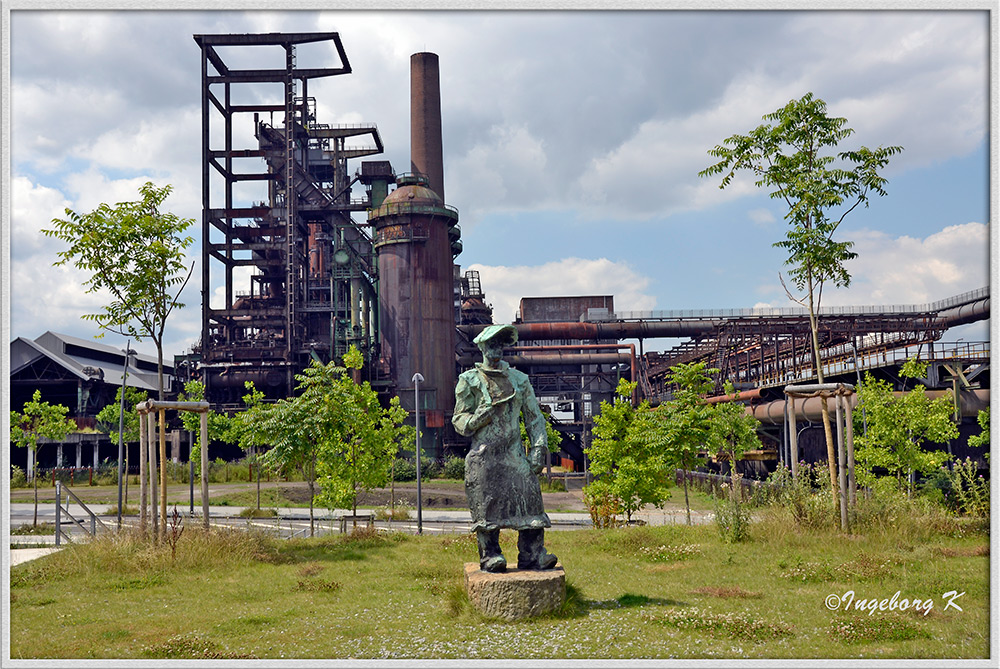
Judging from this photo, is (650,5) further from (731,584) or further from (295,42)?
(295,42)

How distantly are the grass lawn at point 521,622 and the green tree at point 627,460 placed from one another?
318cm

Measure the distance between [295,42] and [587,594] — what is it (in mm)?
45544

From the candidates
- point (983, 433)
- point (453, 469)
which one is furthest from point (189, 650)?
point (453, 469)

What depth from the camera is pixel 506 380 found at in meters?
8.27

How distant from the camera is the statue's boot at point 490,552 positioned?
7852mm

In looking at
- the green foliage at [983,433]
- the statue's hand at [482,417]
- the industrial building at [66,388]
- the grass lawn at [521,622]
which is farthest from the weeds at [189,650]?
the industrial building at [66,388]

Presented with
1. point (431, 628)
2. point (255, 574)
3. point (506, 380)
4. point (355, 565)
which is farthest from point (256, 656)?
point (355, 565)

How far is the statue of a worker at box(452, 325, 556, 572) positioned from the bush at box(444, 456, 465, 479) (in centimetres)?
3086

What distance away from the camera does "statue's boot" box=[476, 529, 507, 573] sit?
7.85 meters

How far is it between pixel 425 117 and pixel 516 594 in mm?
43849

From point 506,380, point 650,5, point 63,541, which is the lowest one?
point 63,541

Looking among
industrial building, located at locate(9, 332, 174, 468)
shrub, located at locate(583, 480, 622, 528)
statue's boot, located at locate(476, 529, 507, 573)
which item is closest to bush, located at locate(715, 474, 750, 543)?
shrub, located at locate(583, 480, 622, 528)

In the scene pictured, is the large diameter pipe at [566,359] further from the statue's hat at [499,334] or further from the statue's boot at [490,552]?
the statue's boot at [490,552]

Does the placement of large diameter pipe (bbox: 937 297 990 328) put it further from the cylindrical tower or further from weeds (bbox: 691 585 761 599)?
weeds (bbox: 691 585 761 599)
